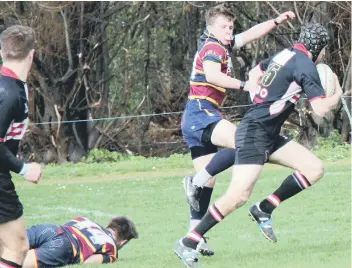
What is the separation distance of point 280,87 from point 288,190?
912 millimetres

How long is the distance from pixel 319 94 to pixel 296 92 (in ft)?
1.19

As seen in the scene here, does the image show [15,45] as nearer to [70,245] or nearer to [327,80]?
[70,245]

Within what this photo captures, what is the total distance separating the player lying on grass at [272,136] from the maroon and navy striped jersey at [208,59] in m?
0.53

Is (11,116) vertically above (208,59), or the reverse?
(11,116)

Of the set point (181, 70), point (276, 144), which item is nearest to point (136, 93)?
point (181, 70)

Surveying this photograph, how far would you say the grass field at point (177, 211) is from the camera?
8.13 m

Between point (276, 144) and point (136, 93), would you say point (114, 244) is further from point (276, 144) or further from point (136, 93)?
point (136, 93)

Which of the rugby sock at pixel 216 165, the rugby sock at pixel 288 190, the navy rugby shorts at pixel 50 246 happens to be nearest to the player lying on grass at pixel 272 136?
the rugby sock at pixel 288 190

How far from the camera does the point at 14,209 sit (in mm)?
6465

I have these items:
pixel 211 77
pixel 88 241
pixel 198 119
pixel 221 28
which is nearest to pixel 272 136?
pixel 211 77

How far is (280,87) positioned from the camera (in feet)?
26.2

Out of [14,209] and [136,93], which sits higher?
[14,209]

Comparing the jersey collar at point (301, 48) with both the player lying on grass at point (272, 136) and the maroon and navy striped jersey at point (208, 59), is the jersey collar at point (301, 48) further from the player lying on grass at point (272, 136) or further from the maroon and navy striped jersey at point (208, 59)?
the maroon and navy striped jersey at point (208, 59)

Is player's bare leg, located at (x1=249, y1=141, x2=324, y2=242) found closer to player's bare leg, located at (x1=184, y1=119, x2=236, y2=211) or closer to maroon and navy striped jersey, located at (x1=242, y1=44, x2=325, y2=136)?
maroon and navy striped jersey, located at (x1=242, y1=44, x2=325, y2=136)
